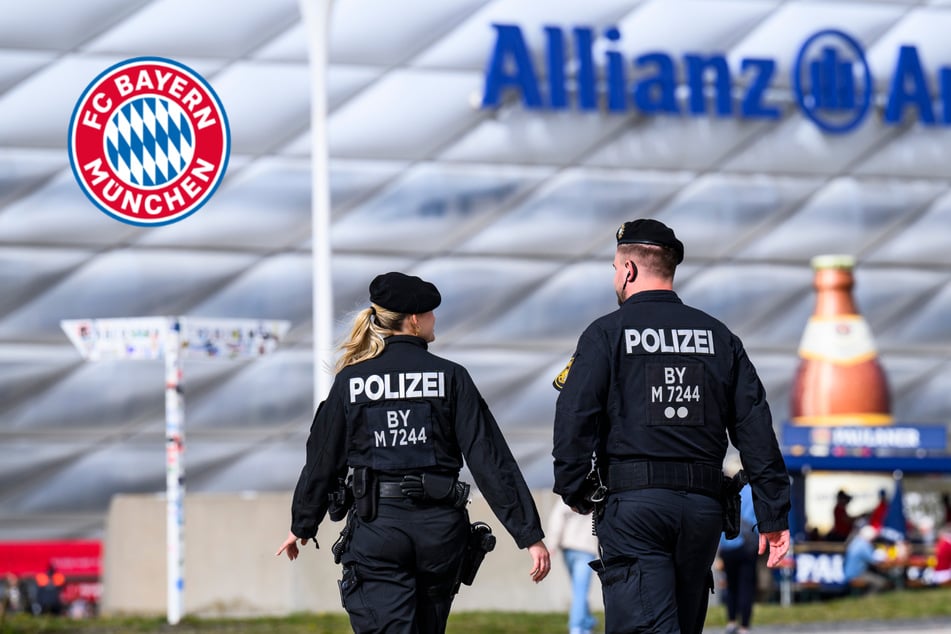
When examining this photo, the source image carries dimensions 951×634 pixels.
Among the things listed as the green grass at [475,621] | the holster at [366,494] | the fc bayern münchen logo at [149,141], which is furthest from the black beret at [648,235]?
the green grass at [475,621]

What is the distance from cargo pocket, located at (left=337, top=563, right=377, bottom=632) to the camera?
525 cm

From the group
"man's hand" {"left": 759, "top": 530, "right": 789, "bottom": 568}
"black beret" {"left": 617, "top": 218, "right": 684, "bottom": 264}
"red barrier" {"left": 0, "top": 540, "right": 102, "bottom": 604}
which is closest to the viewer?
"man's hand" {"left": 759, "top": 530, "right": 789, "bottom": 568}

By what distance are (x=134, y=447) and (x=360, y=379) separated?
13836 millimetres

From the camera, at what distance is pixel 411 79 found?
63.9ft

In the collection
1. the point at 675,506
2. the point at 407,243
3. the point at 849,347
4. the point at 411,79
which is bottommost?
the point at 675,506

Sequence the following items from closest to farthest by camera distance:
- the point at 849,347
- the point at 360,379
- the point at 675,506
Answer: the point at 675,506 → the point at 360,379 → the point at 849,347

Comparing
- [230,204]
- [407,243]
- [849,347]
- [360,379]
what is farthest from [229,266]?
[360,379]

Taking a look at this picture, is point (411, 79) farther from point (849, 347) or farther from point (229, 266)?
point (849, 347)

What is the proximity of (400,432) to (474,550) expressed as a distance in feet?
1.47

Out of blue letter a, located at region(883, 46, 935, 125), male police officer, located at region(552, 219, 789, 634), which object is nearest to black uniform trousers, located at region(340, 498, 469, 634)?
male police officer, located at region(552, 219, 789, 634)

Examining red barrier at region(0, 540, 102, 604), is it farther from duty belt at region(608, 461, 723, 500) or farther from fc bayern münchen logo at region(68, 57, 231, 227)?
duty belt at region(608, 461, 723, 500)

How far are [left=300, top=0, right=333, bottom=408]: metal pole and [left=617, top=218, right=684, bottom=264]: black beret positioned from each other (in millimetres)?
6371

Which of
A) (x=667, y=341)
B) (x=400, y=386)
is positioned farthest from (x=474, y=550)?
(x=667, y=341)

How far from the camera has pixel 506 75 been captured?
773 inches
